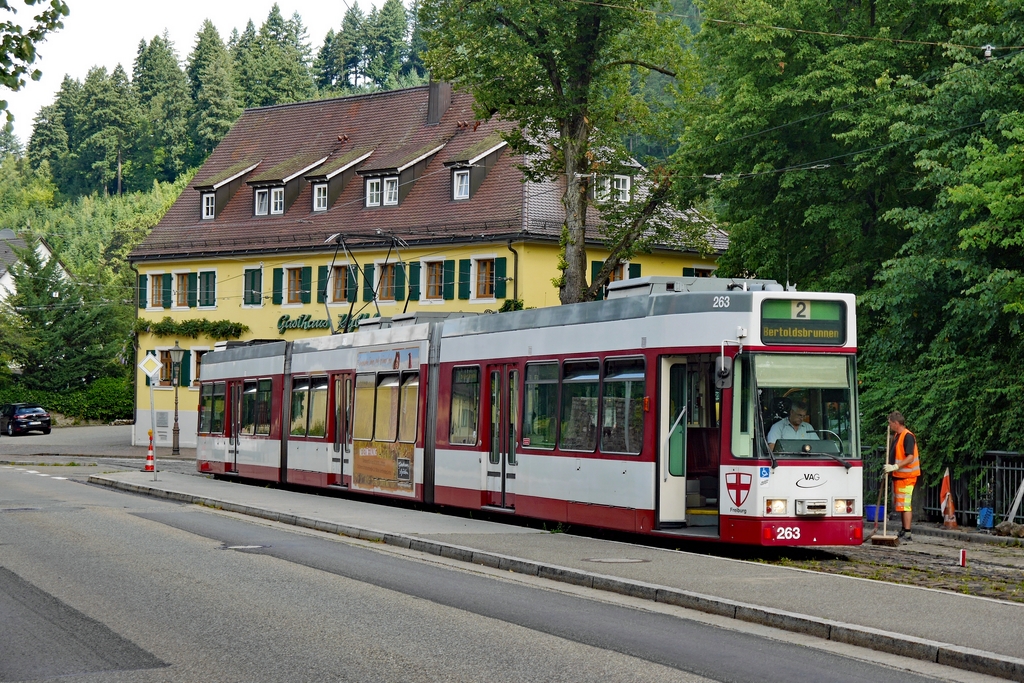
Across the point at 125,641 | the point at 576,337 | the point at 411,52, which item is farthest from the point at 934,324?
the point at 411,52

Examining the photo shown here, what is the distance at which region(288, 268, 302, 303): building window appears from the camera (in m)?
57.1

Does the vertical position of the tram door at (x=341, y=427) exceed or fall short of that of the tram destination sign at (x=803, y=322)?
it falls short

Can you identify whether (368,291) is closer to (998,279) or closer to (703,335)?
(998,279)

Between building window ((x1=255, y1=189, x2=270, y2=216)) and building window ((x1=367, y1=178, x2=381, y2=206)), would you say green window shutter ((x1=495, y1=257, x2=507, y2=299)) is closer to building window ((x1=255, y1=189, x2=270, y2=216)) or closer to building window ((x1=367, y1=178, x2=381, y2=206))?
building window ((x1=367, y1=178, x2=381, y2=206))

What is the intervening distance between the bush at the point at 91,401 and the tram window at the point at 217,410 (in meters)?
45.7

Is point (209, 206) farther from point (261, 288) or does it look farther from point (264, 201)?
point (261, 288)

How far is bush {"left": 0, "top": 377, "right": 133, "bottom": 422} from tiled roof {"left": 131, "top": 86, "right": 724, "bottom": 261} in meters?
17.2

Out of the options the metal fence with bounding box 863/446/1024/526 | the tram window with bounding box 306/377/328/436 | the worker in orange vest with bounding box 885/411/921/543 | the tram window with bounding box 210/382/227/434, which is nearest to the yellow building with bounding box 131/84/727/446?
the tram window with bounding box 210/382/227/434

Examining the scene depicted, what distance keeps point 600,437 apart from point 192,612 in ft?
25.9

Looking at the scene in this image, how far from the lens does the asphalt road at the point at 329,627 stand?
9039 millimetres

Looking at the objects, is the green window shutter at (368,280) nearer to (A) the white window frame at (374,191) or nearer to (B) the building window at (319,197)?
(A) the white window frame at (374,191)

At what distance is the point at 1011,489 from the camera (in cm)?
2117

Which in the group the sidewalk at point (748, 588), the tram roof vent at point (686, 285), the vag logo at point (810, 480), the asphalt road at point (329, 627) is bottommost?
the asphalt road at point (329, 627)

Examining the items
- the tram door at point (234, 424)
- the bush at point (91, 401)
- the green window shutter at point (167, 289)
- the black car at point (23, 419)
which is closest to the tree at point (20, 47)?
the tram door at point (234, 424)
